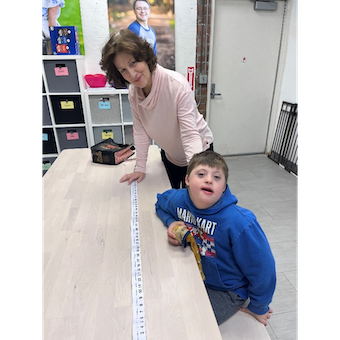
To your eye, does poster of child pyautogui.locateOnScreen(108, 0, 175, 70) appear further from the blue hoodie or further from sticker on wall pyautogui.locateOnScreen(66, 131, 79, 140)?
the blue hoodie

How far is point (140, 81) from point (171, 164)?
0.64 metres

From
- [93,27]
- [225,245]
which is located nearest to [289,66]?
[93,27]

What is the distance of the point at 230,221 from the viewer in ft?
3.09

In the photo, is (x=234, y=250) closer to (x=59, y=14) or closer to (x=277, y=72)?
(x=59, y=14)

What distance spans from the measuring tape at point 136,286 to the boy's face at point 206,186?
0.31 metres

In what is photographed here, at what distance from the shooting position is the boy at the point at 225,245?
36.4 inches

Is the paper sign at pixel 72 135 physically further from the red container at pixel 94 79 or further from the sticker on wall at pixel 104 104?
the red container at pixel 94 79

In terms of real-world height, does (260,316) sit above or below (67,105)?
below

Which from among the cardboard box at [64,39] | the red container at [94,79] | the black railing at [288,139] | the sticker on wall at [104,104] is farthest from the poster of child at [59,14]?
the black railing at [288,139]

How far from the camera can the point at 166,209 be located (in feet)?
3.79

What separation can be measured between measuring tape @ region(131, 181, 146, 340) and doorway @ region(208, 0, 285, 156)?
296cm

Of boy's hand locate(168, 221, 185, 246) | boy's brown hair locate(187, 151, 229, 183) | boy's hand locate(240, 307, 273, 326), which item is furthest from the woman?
boy's hand locate(240, 307, 273, 326)

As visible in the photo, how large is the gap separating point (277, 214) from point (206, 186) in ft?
6.27

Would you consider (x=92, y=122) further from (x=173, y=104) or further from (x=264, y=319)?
(x=264, y=319)
